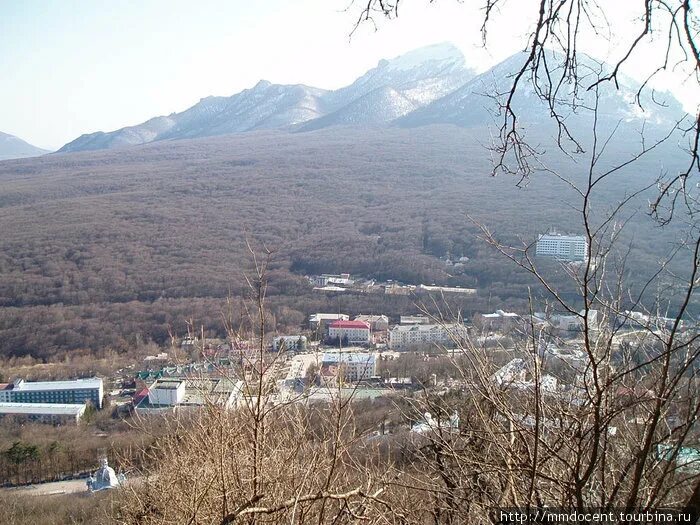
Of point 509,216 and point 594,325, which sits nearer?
point 594,325

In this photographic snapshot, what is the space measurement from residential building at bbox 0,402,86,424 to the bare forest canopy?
17.8ft

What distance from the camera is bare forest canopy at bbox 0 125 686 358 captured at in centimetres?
2038

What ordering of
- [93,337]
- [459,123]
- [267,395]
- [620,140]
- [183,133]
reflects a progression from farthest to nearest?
[183,133], [459,123], [620,140], [93,337], [267,395]

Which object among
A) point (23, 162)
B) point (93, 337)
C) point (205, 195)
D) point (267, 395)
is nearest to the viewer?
point (267, 395)

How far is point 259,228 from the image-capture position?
107 feet

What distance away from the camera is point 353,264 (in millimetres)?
27062

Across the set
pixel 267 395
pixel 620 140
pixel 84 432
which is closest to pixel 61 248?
pixel 84 432

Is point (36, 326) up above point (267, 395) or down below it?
below

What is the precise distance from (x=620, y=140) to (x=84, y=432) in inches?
1391

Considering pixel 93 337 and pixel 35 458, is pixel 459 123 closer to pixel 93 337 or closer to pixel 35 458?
pixel 93 337

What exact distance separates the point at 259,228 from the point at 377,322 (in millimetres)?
15870

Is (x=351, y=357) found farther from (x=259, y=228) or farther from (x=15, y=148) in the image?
(x=15, y=148)

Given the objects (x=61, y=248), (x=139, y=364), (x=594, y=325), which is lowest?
(x=139, y=364)

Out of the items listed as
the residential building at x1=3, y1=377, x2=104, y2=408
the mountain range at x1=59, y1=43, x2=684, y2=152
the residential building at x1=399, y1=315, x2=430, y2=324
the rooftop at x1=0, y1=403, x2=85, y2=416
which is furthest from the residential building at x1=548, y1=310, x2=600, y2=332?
the mountain range at x1=59, y1=43, x2=684, y2=152
